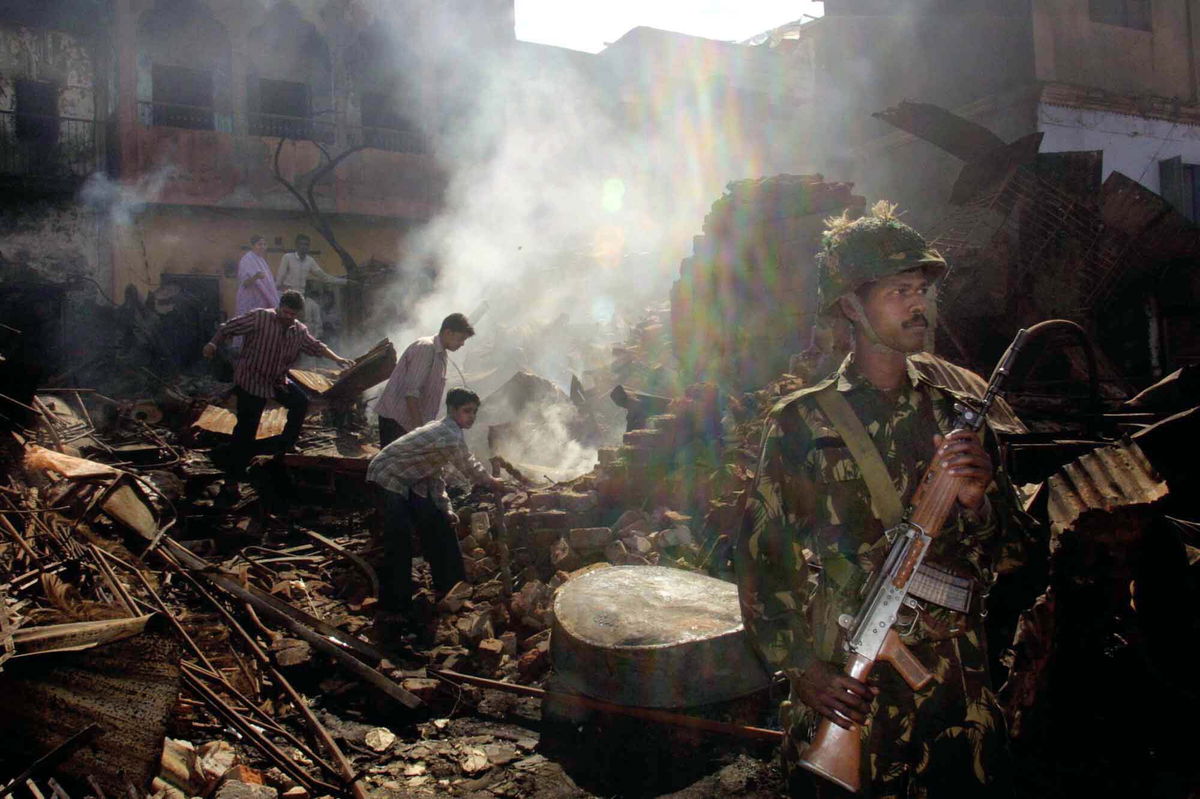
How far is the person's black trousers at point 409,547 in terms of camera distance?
5684mm

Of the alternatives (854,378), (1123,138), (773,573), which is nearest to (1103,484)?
(854,378)

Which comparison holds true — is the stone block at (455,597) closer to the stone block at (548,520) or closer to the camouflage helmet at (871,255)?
the stone block at (548,520)

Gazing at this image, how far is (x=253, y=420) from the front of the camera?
812 centimetres

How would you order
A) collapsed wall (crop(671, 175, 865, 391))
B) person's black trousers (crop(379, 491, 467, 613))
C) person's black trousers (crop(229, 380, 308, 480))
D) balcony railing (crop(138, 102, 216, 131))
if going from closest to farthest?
person's black trousers (crop(379, 491, 467, 613)), person's black trousers (crop(229, 380, 308, 480)), collapsed wall (crop(671, 175, 865, 391)), balcony railing (crop(138, 102, 216, 131))

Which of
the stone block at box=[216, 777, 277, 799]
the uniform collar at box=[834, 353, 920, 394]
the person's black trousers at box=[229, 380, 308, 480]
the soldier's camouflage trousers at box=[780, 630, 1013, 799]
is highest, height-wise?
the uniform collar at box=[834, 353, 920, 394]

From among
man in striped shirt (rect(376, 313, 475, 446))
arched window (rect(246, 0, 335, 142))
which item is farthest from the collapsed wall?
arched window (rect(246, 0, 335, 142))

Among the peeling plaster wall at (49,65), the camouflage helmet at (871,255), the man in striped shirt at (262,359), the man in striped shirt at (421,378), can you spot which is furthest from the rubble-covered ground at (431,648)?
the peeling plaster wall at (49,65)

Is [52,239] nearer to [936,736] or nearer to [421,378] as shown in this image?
[421,378]

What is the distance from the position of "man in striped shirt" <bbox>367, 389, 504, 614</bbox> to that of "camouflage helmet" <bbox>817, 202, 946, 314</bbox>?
12.1 feet

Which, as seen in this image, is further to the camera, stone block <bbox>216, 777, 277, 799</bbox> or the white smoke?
the white smoke

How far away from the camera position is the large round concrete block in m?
4.04

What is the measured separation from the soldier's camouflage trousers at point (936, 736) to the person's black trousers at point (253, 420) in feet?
23.2

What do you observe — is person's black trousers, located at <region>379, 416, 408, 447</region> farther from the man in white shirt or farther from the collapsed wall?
the man in white shirt

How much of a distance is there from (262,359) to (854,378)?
6.81 metres
